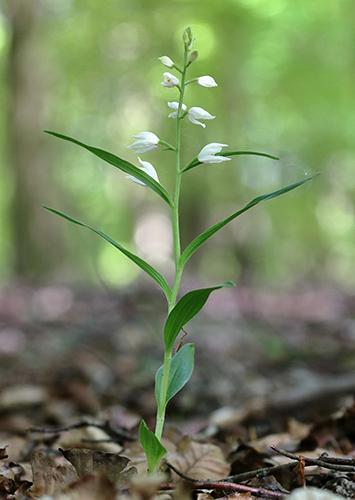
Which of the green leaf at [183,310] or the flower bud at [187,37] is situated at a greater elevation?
the flower bud at [187,37]

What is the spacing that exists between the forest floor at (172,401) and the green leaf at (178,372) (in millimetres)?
185

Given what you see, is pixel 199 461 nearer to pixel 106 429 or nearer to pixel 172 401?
pixel 106 429

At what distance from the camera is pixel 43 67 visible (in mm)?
7371

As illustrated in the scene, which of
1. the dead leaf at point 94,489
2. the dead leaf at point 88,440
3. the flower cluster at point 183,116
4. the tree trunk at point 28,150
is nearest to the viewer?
the dead leaf at point 94,489

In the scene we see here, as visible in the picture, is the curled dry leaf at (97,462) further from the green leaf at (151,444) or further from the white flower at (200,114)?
the white flower at (200,114)

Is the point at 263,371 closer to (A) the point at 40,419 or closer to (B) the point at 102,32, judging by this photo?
(A) the point at 40,419

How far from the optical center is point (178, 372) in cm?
104

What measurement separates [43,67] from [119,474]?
7670 millimetres

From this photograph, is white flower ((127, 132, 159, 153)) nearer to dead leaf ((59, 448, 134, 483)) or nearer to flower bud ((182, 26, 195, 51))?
flower bud ((182, 26, 195, 51))

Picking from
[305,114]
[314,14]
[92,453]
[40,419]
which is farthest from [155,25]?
[92,453]

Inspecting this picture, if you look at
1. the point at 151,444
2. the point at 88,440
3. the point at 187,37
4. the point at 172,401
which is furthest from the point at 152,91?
the point at 151,444

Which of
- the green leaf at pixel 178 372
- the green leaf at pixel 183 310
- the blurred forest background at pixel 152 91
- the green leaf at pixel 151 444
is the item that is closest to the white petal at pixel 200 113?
the green leaf at pixel 183 310

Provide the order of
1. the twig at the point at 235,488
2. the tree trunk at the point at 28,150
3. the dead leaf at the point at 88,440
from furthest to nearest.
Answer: the tree trunk at the point at 28,150, the dead leaf at the point at 88,440, the twig at the point at 235,488

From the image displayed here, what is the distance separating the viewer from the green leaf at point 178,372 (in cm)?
100
